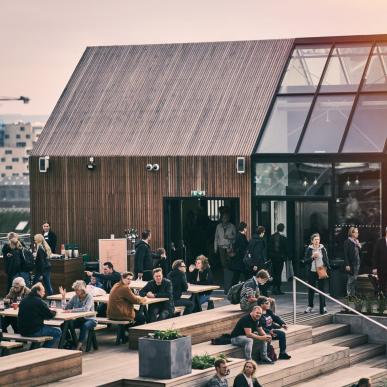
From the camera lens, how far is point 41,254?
82.1ft

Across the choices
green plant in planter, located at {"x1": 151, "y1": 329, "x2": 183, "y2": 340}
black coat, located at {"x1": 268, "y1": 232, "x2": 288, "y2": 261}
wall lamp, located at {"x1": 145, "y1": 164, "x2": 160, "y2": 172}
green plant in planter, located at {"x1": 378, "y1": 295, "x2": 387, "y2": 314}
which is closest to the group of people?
wall lamp, located at {"x1": 145, "y1": 164, "x2": 160, "y2": 172}

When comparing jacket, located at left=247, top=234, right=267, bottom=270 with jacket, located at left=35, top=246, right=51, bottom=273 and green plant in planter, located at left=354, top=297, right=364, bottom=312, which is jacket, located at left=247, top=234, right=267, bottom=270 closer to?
green plant in planter, located at left=354, top=297, right=364, bottom=312

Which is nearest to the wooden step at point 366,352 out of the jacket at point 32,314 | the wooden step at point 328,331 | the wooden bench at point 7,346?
the wooden step at point 328,331

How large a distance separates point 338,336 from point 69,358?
6.98m

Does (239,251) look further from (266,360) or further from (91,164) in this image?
(266,360)

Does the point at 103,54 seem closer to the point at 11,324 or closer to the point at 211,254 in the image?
the point at 211,254

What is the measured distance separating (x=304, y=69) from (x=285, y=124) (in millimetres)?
1747

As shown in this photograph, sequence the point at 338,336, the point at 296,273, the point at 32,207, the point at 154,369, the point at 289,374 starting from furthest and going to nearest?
1. the point at 32,207
2. the point at 296,273
3. the point at 338,336
4. the point at 289,374
5. the point at 154,369

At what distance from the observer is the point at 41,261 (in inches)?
985

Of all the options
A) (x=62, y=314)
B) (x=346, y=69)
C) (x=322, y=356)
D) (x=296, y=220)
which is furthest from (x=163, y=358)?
(x=346, y=69)

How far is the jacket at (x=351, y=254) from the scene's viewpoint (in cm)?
2467

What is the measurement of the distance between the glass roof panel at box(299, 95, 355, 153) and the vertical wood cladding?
149 centimetres

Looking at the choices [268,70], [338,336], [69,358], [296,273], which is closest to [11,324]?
[69,358]

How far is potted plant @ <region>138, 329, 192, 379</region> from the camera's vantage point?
17.8m
